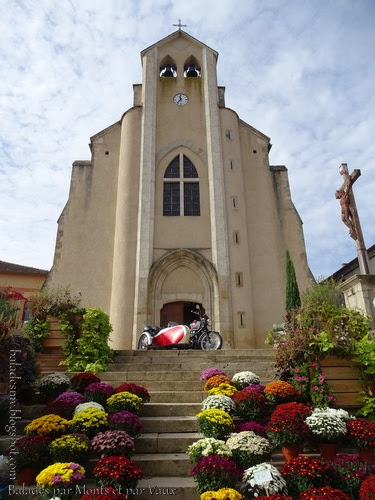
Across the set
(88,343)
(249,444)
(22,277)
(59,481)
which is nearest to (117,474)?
(59,481)

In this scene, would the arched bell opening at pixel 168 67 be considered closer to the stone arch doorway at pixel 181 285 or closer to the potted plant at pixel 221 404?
the stone arch doorway at pixel 181 285

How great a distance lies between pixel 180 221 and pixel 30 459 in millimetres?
11891

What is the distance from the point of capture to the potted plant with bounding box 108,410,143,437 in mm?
4531

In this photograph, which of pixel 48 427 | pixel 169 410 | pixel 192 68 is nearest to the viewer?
pixel 48 427

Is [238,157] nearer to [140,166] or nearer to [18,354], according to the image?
[140,166]

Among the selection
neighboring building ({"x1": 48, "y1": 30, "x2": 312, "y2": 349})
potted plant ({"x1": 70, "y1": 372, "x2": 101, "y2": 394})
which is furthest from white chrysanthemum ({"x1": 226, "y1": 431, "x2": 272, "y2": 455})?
neighboring building ({"x1": 48, "y1": 30, "x2": 312, "y2": 349})

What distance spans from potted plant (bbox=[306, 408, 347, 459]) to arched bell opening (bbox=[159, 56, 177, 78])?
58.3 ft

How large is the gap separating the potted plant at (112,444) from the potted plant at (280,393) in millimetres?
2202

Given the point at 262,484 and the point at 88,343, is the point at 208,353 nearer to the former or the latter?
the point at 88,343

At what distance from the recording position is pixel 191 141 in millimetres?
16828

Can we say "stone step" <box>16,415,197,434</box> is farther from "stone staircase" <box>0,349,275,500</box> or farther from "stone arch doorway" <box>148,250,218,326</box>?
"stone arch doorway" <box>148,250,218,326</box>

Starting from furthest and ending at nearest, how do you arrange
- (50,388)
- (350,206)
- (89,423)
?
(350,206) → (50,388) → (89,423)

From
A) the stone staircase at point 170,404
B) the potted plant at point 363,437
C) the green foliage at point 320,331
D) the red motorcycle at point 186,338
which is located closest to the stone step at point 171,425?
the stone staircase at point 170,404

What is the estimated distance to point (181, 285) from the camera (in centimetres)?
1454
